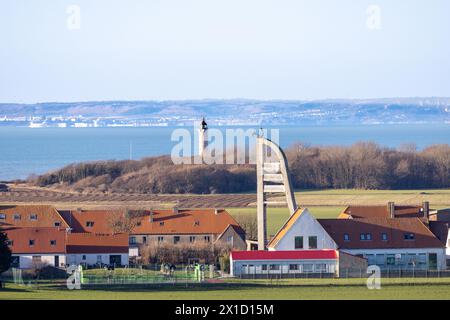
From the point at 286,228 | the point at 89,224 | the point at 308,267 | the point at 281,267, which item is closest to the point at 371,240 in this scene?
the point at 286,228

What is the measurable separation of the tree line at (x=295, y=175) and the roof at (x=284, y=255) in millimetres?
38112

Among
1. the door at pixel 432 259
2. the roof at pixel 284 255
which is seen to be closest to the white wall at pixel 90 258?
the roof at pixel 284 255

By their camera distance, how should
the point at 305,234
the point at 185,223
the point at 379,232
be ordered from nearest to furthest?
the point at 305,234, the point at 379,232, the point at 185,223

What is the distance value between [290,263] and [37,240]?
294 inches

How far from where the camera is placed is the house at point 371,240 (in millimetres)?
37969

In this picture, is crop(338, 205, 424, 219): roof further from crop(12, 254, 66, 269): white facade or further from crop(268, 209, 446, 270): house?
crop(12, 254, 66, 269): white facade

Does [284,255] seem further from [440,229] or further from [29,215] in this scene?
[29,215]

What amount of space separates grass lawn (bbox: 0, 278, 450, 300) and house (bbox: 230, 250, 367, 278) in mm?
1806

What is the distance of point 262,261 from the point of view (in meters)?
36.0

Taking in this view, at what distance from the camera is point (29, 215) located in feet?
143

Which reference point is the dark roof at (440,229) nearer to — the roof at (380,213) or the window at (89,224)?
the roof at (380,213)

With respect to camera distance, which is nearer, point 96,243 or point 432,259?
point 432,259

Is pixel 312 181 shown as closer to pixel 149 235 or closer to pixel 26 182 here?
pixel 26 182

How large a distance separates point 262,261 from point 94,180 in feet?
146
